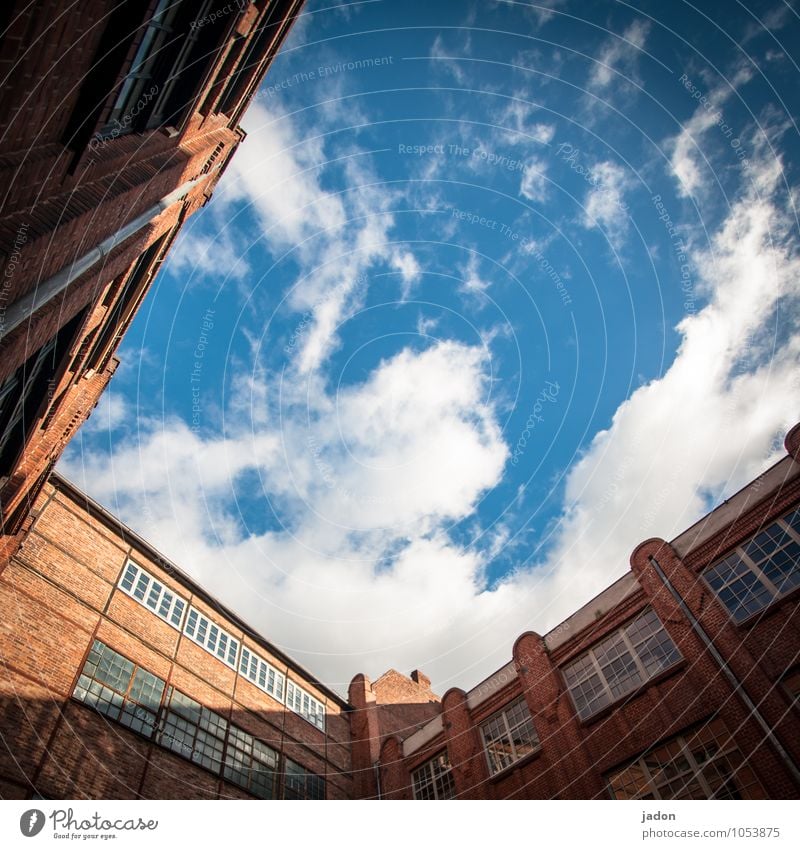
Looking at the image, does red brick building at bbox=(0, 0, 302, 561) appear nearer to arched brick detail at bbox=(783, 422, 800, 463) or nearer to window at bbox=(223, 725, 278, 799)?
window at bbox=(223, 725, 278, 799)

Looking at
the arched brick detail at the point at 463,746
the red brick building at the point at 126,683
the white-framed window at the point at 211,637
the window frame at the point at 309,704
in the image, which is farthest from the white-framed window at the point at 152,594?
the arched brick detail at the point at 463,746

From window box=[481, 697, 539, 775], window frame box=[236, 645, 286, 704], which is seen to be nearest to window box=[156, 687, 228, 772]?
window frame box=[236, 645, 286, 704]

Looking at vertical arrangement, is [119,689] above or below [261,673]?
below

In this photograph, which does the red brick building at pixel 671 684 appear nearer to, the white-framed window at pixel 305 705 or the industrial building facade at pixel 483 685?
the industrial building facade at pixel 483 685

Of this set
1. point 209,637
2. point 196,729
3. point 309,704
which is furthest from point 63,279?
point 309,704

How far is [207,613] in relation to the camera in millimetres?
20422

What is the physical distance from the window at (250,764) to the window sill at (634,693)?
11746 mm

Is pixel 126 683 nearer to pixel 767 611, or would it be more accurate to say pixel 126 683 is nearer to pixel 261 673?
pixel 261 673

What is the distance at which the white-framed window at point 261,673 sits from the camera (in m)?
21.1

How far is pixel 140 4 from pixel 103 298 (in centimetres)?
601

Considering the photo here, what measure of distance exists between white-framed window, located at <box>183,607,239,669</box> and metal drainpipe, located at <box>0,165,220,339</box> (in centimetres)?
1526

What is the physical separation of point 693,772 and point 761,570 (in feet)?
18.3

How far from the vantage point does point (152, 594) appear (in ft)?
59.7
